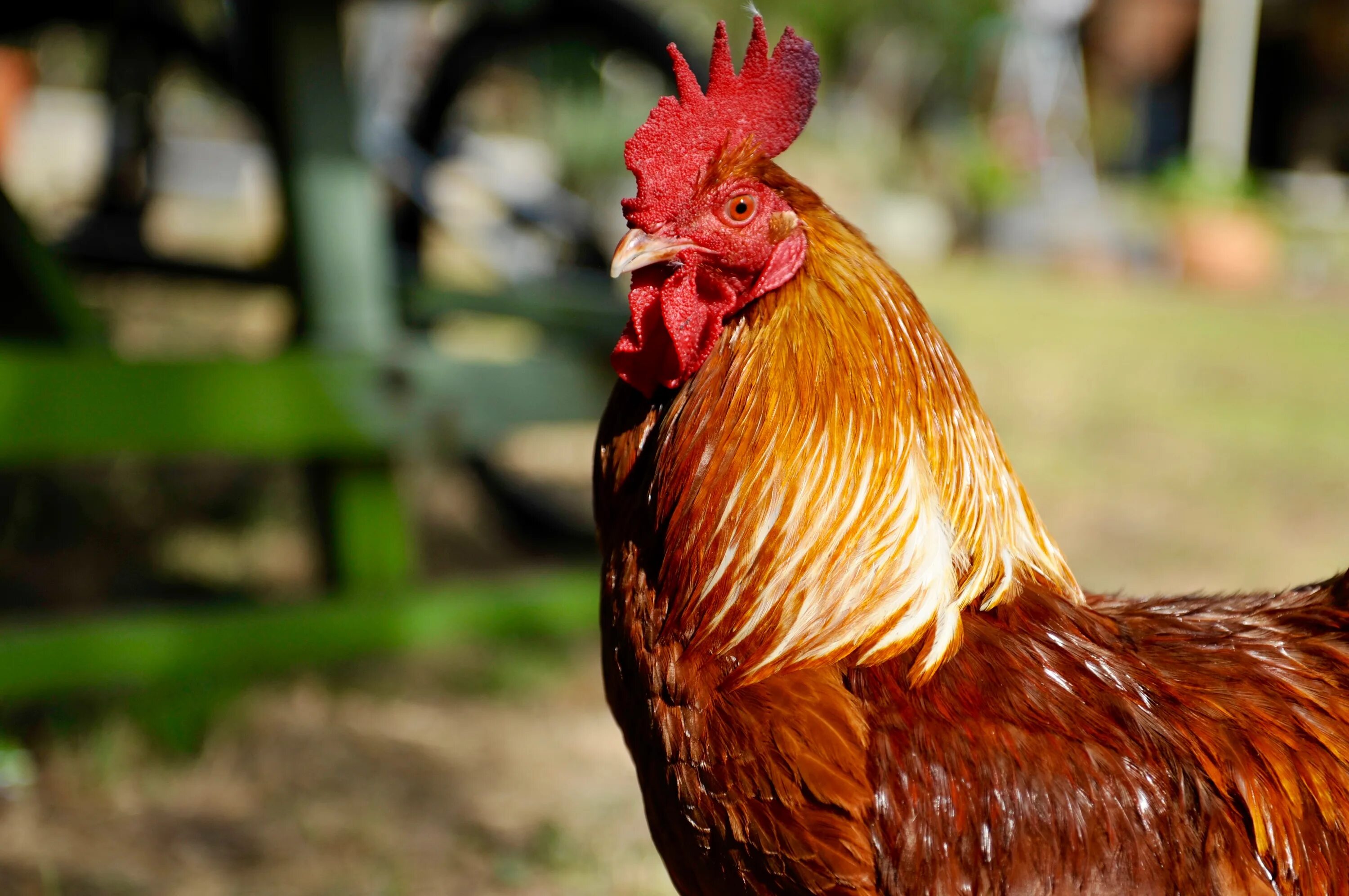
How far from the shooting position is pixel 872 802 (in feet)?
5.38

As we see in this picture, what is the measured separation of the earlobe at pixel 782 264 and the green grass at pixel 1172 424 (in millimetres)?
2752

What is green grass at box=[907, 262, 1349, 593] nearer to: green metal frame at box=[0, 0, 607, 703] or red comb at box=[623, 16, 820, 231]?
green metal frame at box=[0, 0, 607, 703]

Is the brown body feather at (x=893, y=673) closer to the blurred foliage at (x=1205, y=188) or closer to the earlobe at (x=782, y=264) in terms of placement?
the earlobe at (x=782, y=264)

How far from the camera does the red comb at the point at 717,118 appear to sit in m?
1.80

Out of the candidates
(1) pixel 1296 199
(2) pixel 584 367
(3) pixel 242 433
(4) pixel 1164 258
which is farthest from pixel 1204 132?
(3) pixel 242 433

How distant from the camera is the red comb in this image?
5.91 ft

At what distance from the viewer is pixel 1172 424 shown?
7902 mm

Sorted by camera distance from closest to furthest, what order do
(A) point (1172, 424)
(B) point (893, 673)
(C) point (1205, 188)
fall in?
(B) point (893, 673)
(A) point (1172, 424)
(C) point (1205, 188)

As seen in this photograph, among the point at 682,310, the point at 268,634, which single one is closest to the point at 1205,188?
the point at 268,634

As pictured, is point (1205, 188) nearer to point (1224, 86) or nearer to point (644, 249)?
point (1224, 86)

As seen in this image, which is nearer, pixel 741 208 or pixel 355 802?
pixel 741 208

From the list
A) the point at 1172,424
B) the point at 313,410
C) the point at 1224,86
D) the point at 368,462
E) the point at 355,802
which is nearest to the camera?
the point at 355,802

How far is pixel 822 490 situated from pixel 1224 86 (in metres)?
19.9

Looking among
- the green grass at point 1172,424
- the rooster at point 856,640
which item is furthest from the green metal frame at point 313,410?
the rooster at point 856,640
